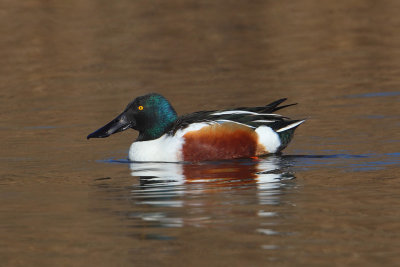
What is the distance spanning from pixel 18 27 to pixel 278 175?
1259 cm

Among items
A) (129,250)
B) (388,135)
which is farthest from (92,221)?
(388,135)

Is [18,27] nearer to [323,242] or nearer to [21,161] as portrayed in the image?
[21,161]

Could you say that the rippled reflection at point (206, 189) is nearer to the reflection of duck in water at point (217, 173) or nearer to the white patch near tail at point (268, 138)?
the reflection of duck in water at point (217, 173)

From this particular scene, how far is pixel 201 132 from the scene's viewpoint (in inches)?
376

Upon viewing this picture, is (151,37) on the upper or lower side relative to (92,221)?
upper

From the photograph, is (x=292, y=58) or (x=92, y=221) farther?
(x=292, y=58)

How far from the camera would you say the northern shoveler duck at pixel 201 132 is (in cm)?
958

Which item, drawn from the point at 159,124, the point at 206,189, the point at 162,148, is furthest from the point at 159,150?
the point at 206,189

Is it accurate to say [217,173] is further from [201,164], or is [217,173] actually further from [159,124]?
[159,124]

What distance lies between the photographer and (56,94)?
1407 centimetres

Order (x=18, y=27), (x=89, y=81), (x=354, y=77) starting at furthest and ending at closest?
(x=18, y=27) → (x=89, y=81) → (x=354, y=77)

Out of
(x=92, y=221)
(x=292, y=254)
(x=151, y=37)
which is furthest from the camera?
(x=151, y=37)

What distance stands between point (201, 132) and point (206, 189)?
155cm

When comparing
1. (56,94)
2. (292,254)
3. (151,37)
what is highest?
(151,37)
